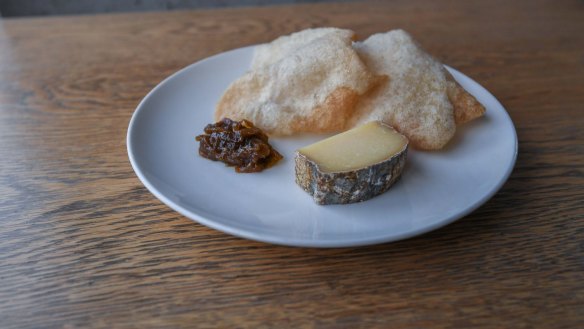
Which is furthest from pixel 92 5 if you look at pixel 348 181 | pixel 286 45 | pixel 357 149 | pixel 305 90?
pixel 348 181

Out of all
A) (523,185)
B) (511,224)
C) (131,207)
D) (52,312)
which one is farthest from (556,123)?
(52,312)

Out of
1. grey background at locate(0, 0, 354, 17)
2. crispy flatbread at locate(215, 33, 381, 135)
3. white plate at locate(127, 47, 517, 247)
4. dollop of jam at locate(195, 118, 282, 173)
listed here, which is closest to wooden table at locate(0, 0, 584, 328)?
white plate at locate(127, 47, 517, 247)

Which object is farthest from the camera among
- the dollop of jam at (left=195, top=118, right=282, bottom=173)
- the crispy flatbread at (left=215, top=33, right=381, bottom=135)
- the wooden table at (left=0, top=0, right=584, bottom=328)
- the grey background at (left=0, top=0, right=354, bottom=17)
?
the grey background at (left=0, top=0, right=354, bottom=17)

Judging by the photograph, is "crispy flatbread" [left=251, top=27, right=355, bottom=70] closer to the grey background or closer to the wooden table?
the wooden table

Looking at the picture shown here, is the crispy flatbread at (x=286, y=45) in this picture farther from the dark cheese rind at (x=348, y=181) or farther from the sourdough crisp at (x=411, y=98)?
the dark cheese rind at (x=348, y=181)

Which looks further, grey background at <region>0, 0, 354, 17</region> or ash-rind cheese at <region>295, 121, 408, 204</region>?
grey background at <region>0, 0, 354, 17</region>

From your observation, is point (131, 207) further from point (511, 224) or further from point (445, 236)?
point (511, 224)

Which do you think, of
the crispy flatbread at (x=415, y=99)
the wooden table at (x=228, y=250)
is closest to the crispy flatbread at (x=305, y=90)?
the crispy flatbread at (x=415, y=99)
